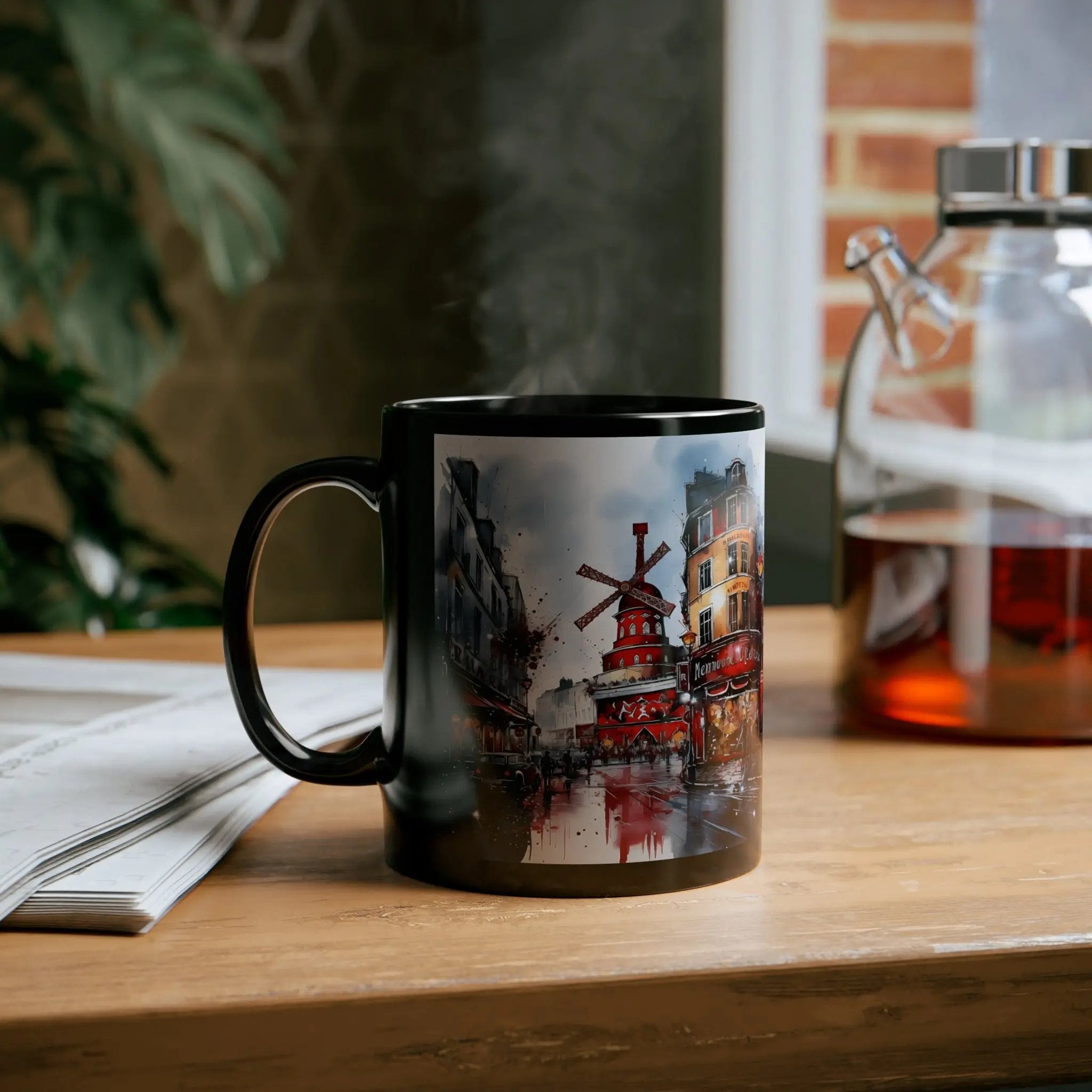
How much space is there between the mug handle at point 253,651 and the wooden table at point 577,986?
1.3 inches

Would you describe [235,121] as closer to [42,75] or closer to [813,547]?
[42,75]

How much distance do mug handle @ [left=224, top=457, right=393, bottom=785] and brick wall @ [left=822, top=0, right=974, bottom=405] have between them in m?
1.22

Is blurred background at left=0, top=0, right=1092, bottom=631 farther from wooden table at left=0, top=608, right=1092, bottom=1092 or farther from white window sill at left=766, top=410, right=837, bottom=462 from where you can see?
wooden table at left=0, top=608, right=1092, bottom=1092

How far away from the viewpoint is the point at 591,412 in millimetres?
518

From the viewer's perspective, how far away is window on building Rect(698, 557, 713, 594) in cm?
42

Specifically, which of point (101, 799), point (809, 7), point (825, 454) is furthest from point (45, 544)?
point (809, 7)

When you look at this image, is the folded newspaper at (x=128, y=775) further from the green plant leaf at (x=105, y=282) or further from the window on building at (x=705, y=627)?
the green plant leaf at (x=105, y=282)

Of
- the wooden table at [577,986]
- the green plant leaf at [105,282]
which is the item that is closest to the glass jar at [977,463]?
the wooden table at [577,986]

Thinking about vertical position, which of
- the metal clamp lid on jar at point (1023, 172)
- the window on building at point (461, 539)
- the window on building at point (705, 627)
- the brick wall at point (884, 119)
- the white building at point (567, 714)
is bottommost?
the white building at point (567, 714)

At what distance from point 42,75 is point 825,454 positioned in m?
1.01

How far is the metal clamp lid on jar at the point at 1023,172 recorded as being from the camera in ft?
2.00

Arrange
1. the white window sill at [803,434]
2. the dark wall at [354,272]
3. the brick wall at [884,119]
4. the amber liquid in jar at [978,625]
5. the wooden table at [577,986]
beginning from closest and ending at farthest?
the wooden table at [577,986], the amber liquid in jar at [978,625], the white window sill at [803,434], the brick wall at [884,119], the dark wall at [354,272]

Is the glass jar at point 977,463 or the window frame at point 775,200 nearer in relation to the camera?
the glass jar at point 977,463

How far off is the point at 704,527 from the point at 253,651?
0.15 meters
